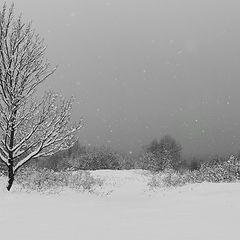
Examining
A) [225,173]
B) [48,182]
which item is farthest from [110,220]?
[225,173]

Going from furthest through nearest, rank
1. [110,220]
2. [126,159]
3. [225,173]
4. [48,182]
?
[126,159]
[225,173]
[48,182]
[110,220]

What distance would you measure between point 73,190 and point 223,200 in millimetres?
6122

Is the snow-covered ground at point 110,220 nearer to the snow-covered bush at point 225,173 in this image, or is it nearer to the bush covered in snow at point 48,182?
the bush covered in snow at point 48,182

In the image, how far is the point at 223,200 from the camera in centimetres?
1118

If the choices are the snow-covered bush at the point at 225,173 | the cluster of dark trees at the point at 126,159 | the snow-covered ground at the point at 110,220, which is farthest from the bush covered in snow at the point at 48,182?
the cluster of dark trees at the point at 126,159

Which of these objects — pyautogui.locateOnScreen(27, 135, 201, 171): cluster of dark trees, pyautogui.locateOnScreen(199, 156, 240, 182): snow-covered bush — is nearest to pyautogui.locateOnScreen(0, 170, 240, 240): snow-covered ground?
pyautogui.locateOnScreen(199, 156, 240, 182): snow-covered bush

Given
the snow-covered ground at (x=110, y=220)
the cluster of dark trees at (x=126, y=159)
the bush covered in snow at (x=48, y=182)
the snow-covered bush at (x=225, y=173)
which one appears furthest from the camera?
the cluster of dark trees at (x=126, y=159)

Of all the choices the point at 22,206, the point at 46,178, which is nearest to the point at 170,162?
the point at 46,178

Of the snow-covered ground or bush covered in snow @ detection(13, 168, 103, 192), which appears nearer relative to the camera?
the snow-covered ground

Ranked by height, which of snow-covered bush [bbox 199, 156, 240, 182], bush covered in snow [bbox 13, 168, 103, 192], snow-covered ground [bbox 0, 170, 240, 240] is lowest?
snow-covered ground [bbox 0, 170, 240, 240]

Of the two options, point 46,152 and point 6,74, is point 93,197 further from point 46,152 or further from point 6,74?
point 6,74

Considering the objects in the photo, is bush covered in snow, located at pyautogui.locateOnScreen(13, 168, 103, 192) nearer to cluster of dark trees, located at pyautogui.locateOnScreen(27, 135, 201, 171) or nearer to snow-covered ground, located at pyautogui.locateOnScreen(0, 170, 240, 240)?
snow-covered ground, located at pyautogui.locateOnScreen(0, 170, 240, 240)

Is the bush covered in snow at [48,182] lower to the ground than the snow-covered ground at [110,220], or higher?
higher

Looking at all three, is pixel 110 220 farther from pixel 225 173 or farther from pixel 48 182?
pixel 225 173
